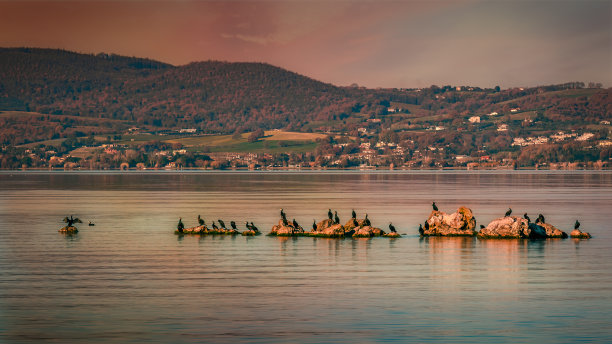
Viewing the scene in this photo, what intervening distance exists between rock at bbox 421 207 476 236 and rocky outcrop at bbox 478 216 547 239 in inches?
50.4

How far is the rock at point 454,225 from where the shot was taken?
47750 mm

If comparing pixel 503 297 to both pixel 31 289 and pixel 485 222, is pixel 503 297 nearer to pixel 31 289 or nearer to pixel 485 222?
pixel 31 289

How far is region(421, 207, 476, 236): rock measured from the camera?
47.8 metres

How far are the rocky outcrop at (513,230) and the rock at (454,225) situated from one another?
1.28 meters

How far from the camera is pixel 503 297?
88.7ft

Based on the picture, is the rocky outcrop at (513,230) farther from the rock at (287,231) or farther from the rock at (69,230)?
the rock at (69,230)

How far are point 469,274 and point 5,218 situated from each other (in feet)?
155

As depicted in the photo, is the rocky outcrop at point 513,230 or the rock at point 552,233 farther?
the rock at point 552,233

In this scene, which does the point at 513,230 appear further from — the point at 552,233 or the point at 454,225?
the point at 454,225

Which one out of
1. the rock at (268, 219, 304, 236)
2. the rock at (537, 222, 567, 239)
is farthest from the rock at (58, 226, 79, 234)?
the rock at (537, 222, 567, 239)

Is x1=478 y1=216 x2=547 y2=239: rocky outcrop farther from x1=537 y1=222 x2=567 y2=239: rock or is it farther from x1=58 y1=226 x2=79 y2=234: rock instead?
x1=58 y1=226 x2=79 y2=234: rock

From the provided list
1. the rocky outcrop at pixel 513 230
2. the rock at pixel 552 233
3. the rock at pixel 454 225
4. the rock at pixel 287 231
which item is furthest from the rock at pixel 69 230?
the rock at pixel 552 233

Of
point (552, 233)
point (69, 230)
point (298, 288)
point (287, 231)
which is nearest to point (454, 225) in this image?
point (552, 233)

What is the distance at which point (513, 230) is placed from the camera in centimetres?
4578
